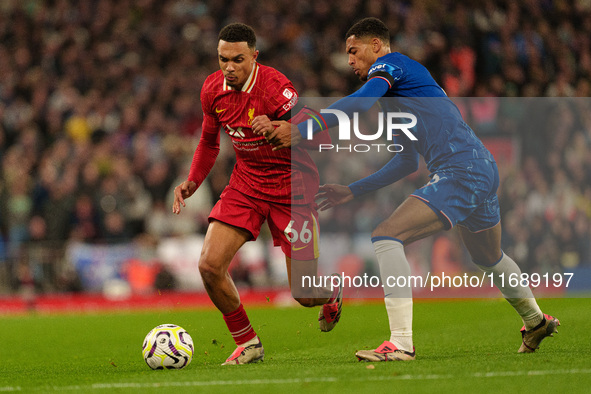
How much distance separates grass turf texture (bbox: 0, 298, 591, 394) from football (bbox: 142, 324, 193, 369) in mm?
147

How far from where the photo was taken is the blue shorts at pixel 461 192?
Result: 225 inches

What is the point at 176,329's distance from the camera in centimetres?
616

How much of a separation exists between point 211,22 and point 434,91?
12913 millimetres

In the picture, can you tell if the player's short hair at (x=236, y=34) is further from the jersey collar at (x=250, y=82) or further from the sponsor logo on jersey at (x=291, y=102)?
the sponsor logo on jersey at (x=291, y=102)

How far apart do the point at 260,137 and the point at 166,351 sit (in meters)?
1.62

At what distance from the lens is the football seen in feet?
19.5

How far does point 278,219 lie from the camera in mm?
6441

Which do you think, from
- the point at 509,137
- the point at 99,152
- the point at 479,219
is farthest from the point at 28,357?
the point at 99,152

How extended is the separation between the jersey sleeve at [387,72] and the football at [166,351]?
87.2 inches

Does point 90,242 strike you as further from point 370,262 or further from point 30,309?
point 370,262

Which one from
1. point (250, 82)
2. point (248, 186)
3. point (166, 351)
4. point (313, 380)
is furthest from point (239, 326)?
point (250, 82)

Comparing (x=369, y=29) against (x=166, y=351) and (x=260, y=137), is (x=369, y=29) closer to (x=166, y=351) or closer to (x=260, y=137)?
(x=260, y=137)

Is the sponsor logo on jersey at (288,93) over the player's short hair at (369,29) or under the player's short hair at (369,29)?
under

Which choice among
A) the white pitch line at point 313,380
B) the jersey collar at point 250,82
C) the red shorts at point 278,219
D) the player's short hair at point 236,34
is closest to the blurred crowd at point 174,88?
the red shorts at point 278,219
